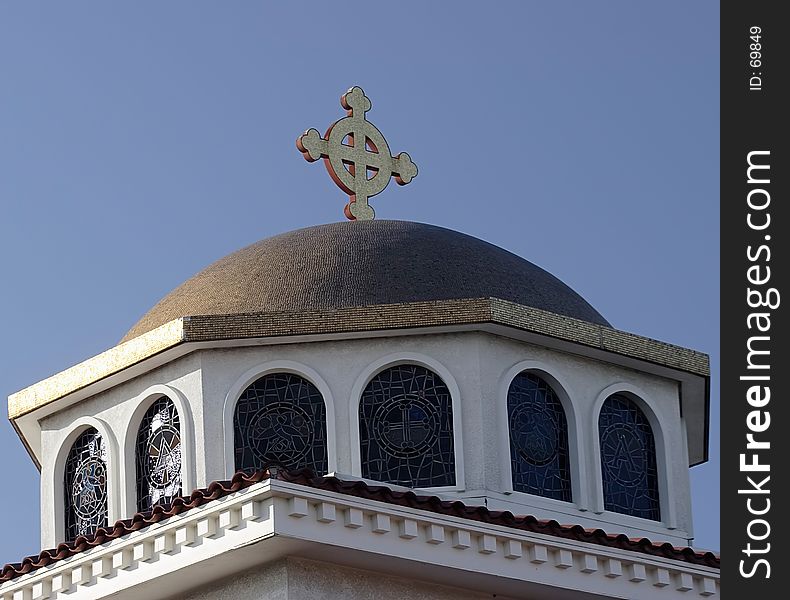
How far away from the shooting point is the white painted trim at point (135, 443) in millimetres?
14961

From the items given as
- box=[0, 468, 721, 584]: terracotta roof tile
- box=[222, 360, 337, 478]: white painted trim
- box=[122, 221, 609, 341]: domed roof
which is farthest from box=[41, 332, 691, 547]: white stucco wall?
box=[0, 468, 721, 584]: terracotta roof tile

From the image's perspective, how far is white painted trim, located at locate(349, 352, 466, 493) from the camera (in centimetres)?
1474

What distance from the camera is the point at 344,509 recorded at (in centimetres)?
1224

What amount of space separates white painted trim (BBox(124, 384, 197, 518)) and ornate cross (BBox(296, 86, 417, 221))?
331cm

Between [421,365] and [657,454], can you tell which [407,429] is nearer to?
[421,365]

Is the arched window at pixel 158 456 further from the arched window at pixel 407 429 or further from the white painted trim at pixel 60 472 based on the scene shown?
the arched window at pixel 407 429

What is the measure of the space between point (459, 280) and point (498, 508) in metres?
2.13

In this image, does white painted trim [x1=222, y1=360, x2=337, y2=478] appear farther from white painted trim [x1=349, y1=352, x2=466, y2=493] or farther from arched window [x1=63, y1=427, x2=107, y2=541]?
arched window [x1=63, y1=427, x2=107, y2=541]

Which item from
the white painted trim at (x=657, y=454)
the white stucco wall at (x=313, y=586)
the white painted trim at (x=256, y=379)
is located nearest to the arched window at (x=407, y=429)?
the white painted trim at (x=256, y=379)

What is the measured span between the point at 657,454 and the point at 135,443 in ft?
14.2
